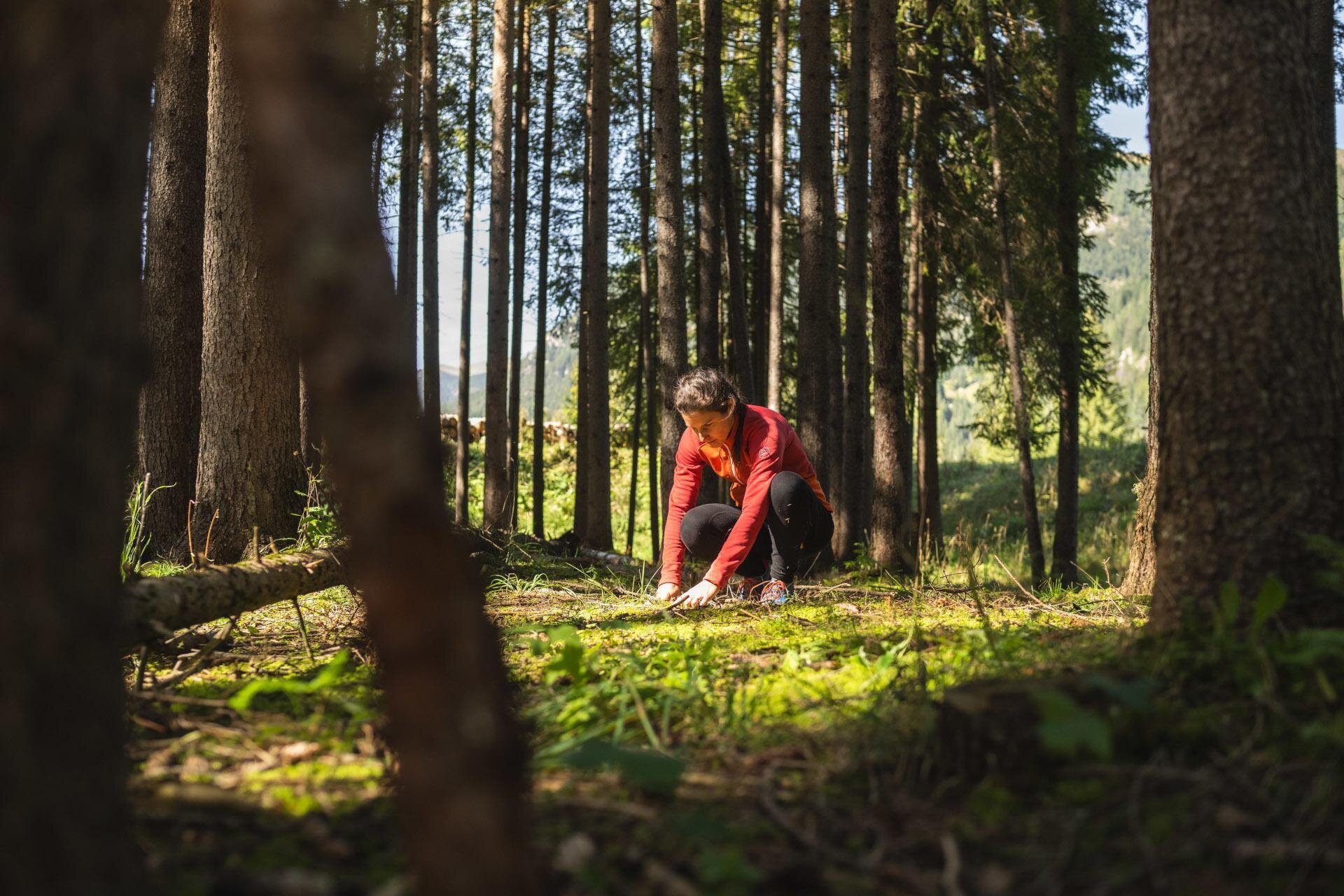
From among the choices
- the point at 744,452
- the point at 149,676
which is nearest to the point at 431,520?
the point at 149,676

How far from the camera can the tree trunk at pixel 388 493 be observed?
1.38 metres

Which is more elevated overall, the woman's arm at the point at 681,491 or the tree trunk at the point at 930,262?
the tree trunk at the point at 930,262

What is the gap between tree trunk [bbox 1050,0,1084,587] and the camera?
1129 centimetres

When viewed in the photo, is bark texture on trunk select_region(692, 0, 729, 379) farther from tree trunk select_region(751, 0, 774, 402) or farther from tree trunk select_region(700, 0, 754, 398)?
tree trunk select_region(751, 0, 774, 402)

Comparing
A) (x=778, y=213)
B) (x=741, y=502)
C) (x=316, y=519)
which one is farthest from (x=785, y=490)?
(x=778, y=213)

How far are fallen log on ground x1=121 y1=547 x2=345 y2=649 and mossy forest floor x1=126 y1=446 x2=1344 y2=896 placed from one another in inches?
11.2

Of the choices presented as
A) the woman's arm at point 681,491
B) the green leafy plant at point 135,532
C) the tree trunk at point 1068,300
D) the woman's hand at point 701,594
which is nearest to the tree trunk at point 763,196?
the tree trunk at point 1068,300

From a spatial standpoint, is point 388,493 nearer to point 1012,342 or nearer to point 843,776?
point 843,776

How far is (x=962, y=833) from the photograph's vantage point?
1.92 metres

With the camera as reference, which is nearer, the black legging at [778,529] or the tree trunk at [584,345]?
the black legging at [778,529]

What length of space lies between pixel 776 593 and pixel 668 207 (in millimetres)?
4817

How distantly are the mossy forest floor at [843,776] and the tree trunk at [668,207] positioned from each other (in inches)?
235

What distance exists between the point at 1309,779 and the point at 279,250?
2.24 m

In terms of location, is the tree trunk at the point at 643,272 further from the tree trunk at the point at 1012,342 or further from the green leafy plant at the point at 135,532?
the green leafy plant at the point at 135,532
